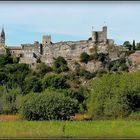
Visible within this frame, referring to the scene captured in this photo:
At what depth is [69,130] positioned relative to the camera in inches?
1681

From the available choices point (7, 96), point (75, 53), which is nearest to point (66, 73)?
point (75, 53)

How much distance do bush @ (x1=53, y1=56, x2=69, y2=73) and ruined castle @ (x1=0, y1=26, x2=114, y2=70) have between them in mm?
1740

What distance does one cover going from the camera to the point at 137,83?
203 feet

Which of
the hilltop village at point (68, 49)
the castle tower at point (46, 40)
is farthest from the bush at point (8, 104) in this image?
the castle tower at point (46, 40)

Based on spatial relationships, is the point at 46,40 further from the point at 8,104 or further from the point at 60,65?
the point at 8,104

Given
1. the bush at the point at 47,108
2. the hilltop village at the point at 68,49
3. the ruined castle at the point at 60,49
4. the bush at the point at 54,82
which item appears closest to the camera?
the bush at the point at 47,108

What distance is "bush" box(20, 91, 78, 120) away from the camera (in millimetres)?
52906

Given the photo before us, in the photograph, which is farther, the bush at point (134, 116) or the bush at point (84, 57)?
the bush at point (84, 57)

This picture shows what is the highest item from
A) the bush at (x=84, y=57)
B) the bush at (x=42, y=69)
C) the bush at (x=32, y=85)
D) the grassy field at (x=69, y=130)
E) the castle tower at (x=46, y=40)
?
the castle tower at (x=46, y=40)

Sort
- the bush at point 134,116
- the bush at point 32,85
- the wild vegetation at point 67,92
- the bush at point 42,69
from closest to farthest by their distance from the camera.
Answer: the wild vegetation at point 67,92 → the bush at point 134,116 → the bush at point 32,85 → the bush at point 42,69

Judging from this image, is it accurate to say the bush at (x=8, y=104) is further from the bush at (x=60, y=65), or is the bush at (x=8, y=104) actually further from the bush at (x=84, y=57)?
the bush at (x=84, y=57)

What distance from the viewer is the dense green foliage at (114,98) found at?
5725cm

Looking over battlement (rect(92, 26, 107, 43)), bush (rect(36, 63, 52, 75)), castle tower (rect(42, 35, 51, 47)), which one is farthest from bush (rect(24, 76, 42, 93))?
castle tower (rect(42, 35, 51, 47))

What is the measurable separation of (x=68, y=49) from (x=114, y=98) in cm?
5579
